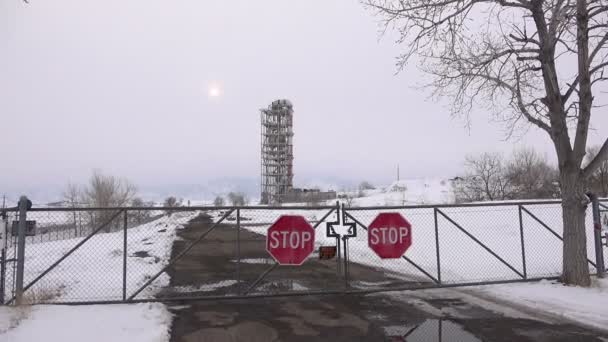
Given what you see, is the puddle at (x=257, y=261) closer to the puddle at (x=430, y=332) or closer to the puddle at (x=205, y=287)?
the puddle at (x=205, y=287)

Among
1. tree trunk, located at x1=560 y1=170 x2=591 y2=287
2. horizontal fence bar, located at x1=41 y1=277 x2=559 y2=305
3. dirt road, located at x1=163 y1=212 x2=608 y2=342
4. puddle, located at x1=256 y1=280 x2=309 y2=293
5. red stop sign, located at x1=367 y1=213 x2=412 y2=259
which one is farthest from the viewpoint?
puddle, located at x1=256 y1=280 x2=309 y2=293

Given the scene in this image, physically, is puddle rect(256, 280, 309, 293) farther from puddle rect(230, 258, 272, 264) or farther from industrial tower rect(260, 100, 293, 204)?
industrial tower rect(260, 100, 293, 204)

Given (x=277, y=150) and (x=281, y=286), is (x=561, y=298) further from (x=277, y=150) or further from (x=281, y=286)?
(x=277, y=150)

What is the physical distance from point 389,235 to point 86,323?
5553 mm

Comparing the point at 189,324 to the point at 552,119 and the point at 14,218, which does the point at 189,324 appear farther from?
the point at 552,119

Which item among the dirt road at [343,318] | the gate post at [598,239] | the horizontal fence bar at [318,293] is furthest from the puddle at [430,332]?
the gate post at [598,239]

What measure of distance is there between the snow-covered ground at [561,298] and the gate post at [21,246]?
28.0 feet

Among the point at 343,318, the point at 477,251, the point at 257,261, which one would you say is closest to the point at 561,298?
the point at 343,318

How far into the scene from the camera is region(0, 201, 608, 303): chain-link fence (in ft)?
27.1

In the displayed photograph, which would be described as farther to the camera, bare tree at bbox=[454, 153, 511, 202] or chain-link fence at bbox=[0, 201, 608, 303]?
bare tree at bbox=[454, 153, 511, 202]

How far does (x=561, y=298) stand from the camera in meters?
8.20

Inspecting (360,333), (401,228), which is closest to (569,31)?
(401,228)

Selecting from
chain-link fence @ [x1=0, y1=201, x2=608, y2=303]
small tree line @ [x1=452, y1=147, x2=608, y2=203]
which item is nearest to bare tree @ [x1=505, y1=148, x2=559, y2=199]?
small tree line @ [x1=452, y1=147, x2=608, y2=203]

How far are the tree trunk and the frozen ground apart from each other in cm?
809
